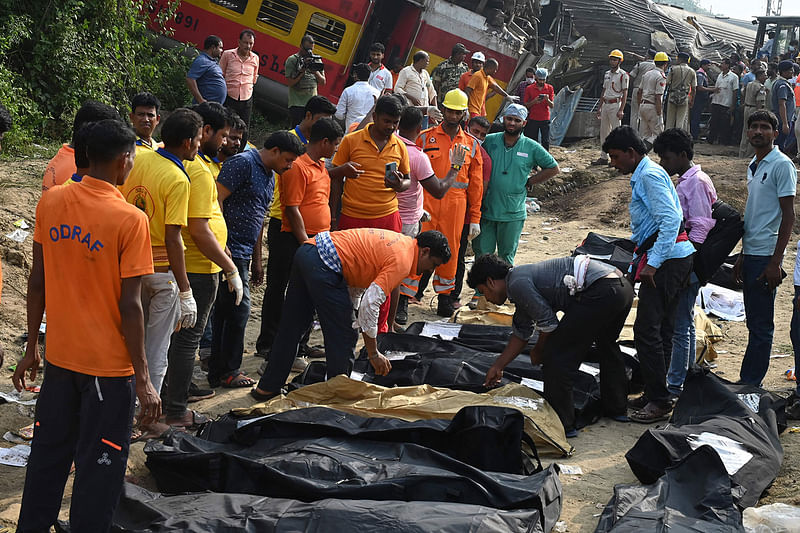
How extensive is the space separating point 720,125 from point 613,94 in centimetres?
407

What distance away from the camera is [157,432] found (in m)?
4.59

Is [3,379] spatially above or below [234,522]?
below

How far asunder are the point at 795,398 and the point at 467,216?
10.9 ft

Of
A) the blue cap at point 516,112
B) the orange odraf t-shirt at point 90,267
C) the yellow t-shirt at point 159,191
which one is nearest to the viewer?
the orange odraf t-shirt at point 90,267

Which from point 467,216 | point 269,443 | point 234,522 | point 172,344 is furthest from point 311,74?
point 234,522

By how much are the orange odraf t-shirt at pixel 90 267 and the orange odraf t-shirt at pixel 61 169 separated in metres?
1.40

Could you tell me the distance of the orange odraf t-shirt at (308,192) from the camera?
5668mm

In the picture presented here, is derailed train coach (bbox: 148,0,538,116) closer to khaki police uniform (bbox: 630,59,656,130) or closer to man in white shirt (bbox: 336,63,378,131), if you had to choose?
man in white shirt (bbox: 336,63,378,131)

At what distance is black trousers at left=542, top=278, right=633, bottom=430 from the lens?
4.85 m

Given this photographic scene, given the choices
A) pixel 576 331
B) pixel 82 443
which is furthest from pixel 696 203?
pixel 82 443

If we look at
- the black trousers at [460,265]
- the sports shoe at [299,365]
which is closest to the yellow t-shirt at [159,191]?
the sports shoe at [299,365]

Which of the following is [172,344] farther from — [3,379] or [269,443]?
[3,379]

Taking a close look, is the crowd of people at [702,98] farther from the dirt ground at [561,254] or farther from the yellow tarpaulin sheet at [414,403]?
the yellow tarpaulin sheet at [414,403]

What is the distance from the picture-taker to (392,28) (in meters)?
13.1
